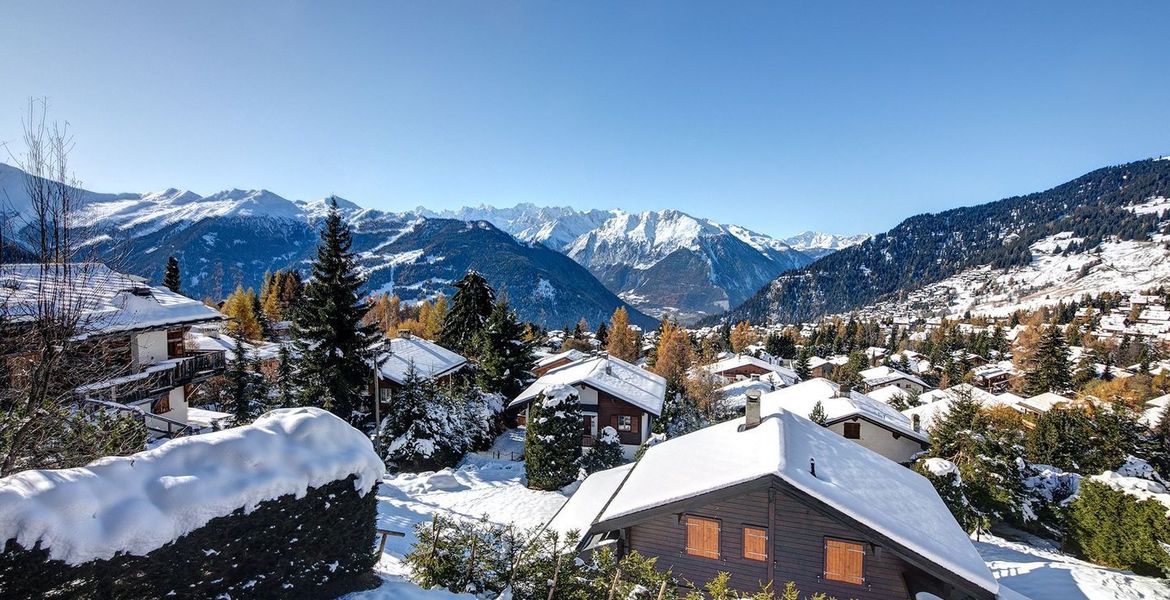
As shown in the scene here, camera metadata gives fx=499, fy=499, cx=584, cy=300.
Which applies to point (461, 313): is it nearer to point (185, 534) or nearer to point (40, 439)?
point (40, 439)

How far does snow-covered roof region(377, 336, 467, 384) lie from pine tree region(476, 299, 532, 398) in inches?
134

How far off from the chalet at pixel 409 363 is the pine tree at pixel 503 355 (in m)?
3.45

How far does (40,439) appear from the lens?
299 inches

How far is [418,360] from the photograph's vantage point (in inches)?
1476

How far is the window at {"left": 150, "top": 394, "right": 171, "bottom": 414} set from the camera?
18.9m

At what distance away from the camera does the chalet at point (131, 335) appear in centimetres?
807

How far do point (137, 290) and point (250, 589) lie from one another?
51.3ft

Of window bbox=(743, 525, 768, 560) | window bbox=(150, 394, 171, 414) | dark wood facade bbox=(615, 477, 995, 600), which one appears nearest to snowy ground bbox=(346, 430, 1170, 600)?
dark wood facade bbox=(615, 477, 995, 600)

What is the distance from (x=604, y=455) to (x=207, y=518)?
2183cm

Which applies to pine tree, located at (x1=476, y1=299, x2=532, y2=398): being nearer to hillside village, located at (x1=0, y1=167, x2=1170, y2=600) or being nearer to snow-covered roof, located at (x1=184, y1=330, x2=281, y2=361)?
hillside village, located at (x1=0, y1=167, x2=1170, y2=600)

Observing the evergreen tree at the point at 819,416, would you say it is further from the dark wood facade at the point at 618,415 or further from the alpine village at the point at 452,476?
the dark wood facade at the point at 618,415

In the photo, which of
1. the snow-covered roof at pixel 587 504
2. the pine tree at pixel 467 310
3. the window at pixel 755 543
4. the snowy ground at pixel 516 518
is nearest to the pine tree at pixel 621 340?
the pine tree at pixel 467 310

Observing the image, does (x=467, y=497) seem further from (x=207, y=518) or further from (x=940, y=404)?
(x=940, y=404)

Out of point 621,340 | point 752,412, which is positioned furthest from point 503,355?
point 621,340
